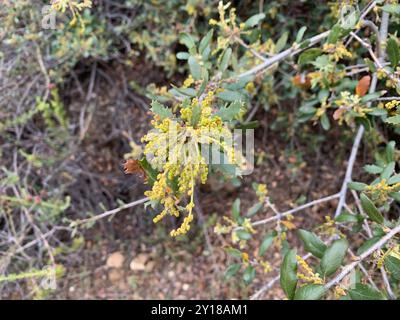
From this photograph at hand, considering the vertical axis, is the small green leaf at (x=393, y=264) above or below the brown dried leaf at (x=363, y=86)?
below

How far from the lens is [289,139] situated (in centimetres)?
231

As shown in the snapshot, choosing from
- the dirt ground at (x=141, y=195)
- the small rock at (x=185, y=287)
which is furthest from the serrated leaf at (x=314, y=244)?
the small rock at (x=185, y=287)

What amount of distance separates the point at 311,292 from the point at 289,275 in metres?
0.08

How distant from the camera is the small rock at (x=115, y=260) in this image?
234 cm

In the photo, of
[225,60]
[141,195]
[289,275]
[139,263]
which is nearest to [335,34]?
[225,60]

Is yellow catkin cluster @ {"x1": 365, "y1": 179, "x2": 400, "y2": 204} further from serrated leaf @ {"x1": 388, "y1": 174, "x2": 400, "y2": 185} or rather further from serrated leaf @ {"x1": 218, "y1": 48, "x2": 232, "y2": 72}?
serrated leaf @ {"x1": 218, "y1": 48, "x2": 232, "y2": 72}

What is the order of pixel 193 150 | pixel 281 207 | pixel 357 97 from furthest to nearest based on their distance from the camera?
pixel 281 207
pixel 357 97
pixel 193 150

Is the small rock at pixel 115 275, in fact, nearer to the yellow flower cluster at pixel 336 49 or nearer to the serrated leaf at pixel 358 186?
the serrated leaf at pixel 358 186

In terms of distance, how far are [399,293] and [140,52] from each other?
1687mm

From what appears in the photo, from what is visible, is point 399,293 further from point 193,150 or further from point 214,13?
point 214,13

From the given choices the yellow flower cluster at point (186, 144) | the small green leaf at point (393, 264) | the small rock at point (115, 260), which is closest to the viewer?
the yellow flower cluster at point (186, 144)

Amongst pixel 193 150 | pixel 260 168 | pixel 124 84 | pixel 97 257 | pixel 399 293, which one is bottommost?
pixel 97 257

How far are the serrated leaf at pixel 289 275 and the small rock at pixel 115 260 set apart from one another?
1430 millimetres

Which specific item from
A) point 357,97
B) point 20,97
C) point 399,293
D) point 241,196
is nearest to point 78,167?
point 20,97
